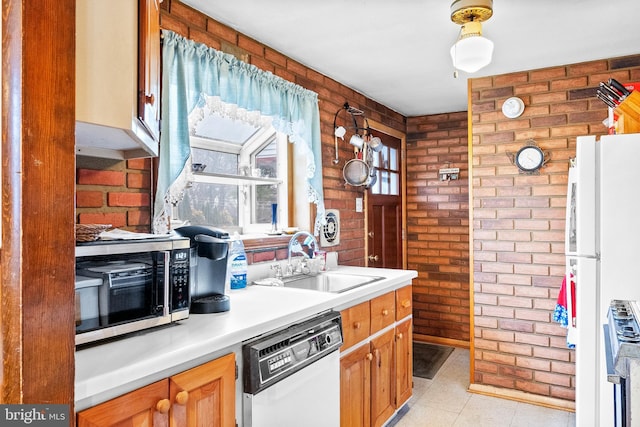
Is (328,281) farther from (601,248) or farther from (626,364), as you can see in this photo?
(626,364)

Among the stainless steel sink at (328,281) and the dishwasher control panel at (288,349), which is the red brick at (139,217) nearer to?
the dishwasher control panel at (288,349)

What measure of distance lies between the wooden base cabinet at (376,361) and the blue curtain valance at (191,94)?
3.33 ft

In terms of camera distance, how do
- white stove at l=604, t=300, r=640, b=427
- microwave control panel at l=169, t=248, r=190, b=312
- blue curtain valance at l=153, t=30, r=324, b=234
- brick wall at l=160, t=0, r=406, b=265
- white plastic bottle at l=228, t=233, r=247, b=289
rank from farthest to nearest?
white plastic bottle at l=228, t=233, r=247, b=289 < brick wall at l=160, t=0, r=406, b=265 < blue curtain valance at l=153, t=30, r=324, b=234 < microwave control panel at l=169, t=248, r=190, b=312 < white stove at l=604, t=300, r=640, b=427

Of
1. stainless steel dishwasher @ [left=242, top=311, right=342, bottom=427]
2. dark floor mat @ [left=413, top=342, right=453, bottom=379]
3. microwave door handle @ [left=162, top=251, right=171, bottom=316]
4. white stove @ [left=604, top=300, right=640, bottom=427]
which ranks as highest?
microwave door handle @ [left=162, top=251, right=171, bottom=316]

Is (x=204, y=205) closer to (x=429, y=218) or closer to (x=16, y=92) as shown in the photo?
(x=16, y=92)

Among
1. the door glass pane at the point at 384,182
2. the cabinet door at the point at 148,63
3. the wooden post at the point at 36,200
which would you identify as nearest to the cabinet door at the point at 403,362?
the door glass pane at the point at 384,182

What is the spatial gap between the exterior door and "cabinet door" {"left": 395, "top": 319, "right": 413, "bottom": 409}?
3.52ft

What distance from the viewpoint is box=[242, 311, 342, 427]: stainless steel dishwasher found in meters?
1.47

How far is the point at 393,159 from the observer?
422 cm

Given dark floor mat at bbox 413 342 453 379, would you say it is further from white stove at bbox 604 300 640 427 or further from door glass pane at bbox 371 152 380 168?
white stove at bbox 604 300 640 427

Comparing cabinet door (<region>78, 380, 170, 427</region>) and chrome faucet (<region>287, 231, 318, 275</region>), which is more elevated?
chrome faucet (<region>287, 231, 318, 275</region>)

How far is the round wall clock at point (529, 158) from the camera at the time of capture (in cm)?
296

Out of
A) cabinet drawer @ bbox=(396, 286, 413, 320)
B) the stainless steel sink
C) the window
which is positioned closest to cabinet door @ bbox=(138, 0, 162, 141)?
the window

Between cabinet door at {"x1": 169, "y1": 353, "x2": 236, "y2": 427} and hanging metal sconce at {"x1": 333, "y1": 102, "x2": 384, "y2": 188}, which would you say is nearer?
cabinet door at {"x1": 169, "y1": 353, "x2": 236, "y2": 427}
